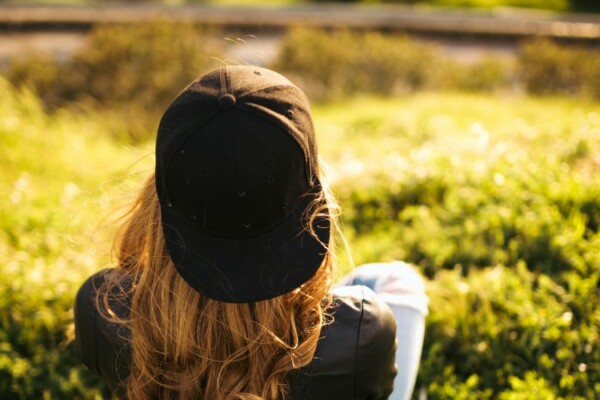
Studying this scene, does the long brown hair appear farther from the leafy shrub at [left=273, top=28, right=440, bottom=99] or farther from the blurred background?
the leafy shrub at [left=273, top=28, right=440, bottom=99]

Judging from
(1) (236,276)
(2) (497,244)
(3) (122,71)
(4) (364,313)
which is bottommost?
(3) (122,71)

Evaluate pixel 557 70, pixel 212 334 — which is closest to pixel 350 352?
pixel 212 334

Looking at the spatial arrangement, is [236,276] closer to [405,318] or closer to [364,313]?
[364,313]

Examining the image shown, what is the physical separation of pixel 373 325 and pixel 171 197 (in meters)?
0.60

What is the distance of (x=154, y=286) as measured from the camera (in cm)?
148

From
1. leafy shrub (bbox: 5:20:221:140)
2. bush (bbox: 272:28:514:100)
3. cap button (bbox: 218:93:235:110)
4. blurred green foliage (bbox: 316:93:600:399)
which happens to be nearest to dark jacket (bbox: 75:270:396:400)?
cap button (bbox: 218:93:235:110)

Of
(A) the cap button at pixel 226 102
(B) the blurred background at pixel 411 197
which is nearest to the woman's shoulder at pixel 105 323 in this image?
(B) the blurred background at pixel 411 197

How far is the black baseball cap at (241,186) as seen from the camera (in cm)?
125

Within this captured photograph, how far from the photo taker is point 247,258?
1359 millimetres

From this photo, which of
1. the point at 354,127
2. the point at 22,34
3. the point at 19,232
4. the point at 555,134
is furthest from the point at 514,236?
the point at 22,34

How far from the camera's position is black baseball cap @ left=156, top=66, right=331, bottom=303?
125cm

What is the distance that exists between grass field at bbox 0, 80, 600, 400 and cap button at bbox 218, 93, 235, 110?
0.54 metres

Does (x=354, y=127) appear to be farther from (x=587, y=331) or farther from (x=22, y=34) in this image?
(x=22, y=34)

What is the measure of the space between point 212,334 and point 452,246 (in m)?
1.94
